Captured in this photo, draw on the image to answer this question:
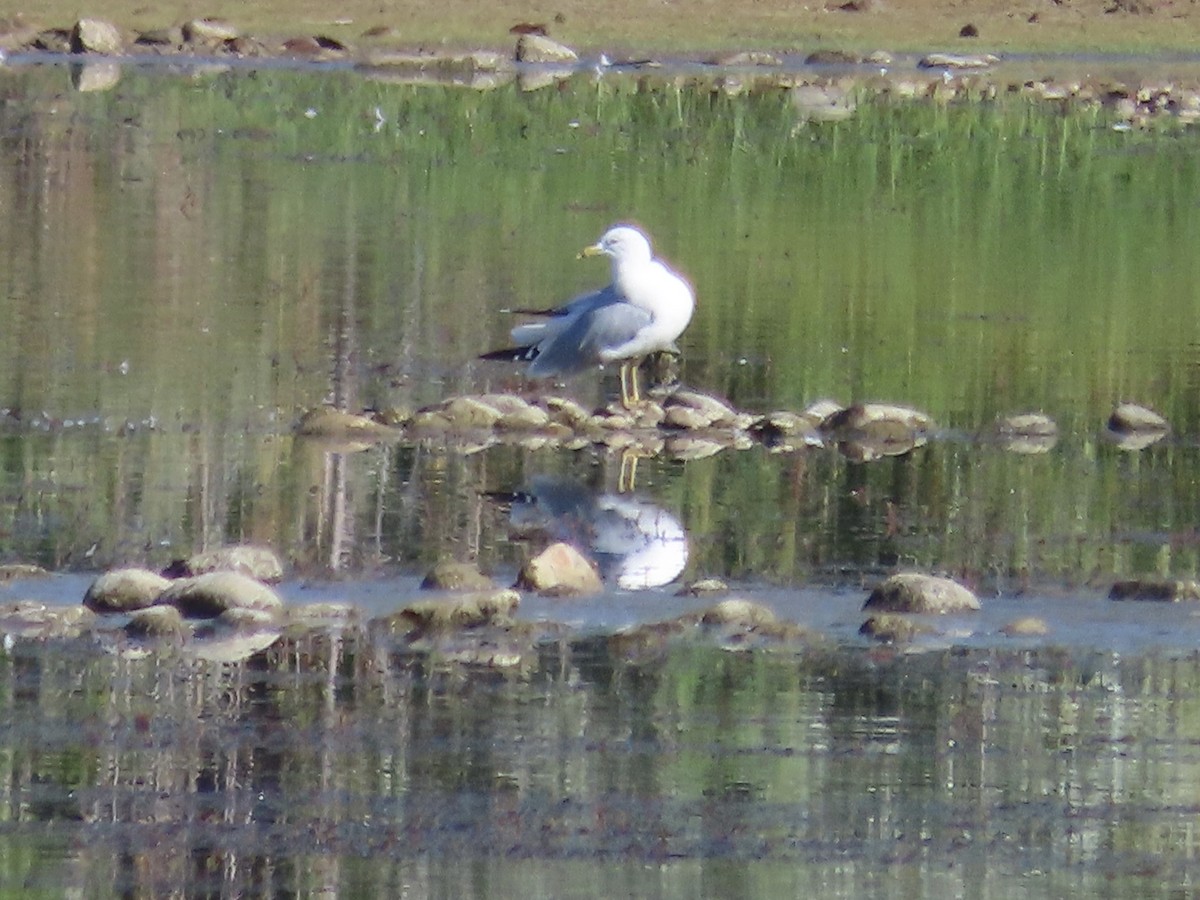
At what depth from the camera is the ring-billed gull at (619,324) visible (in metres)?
11.5

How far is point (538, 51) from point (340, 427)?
2040cm

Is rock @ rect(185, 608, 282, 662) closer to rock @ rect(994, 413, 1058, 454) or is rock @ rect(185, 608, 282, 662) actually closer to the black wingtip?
rock @ rect(994, 413, 1058, 454)

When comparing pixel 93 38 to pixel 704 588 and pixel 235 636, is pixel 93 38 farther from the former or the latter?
pixel 235 636

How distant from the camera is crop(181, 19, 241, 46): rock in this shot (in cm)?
3161

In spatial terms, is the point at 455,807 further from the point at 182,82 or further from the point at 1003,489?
the point at 182,82

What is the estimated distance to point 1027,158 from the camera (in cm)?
2195

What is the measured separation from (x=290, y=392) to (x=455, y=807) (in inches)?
218

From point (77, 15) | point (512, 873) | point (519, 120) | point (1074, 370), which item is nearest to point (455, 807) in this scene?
point (512, 873)

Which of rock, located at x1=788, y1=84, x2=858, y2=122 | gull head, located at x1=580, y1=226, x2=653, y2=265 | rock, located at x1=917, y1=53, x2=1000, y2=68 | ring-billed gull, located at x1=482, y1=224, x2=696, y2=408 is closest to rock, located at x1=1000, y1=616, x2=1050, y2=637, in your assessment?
ring-billed gull, located at x1=482, y1=224, x2=696, y2=408

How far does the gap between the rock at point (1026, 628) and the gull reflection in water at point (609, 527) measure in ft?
3.58

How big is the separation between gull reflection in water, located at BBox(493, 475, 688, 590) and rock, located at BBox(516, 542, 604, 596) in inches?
6.6

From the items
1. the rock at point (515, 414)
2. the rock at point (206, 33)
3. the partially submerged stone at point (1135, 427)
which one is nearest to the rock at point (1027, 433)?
the partially submerged stone at point (1135, 427)

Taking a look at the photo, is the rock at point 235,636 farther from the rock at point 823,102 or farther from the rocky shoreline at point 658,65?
the rocky shoreline at point 658,65

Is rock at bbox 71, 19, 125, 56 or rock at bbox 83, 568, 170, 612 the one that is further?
rock at bbox 71, 19, 125, 56
